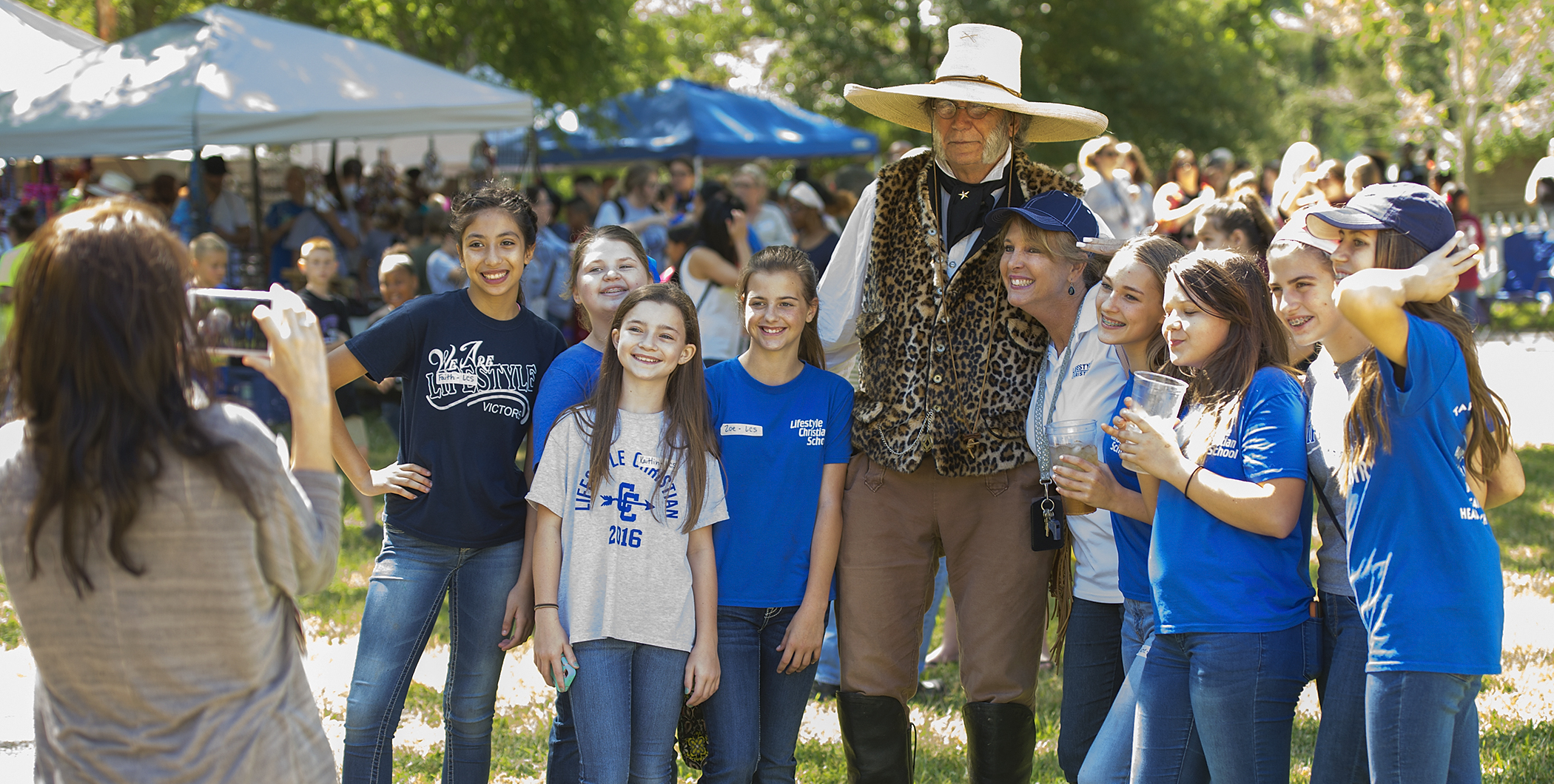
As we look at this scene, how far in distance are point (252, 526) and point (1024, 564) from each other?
85.5 inches

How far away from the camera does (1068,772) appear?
343 centimetres

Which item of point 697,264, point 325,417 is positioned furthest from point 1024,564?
point 697,264

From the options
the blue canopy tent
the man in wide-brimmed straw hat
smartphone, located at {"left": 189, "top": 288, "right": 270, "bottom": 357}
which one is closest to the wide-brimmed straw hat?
the man in wide-brimmed straw hat

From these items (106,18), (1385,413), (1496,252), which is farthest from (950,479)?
(1496,252)

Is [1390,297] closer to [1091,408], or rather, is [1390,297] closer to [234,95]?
[1091,408]

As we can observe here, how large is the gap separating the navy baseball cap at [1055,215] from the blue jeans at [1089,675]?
3.46ft

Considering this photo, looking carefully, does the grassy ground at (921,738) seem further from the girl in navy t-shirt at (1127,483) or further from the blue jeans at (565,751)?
the girl in navy t-shirt at (1127,483)

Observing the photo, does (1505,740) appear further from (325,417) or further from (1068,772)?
(325,417)

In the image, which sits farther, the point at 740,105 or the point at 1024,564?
the point at 740,105

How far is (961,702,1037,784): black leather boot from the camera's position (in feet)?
11.3

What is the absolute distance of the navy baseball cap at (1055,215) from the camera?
3.35m

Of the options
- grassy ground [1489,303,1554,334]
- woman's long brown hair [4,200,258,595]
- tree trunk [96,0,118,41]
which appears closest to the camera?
woman's long brown hair [4,200,258,595]

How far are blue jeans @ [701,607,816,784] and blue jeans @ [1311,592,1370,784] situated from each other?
1314 mm

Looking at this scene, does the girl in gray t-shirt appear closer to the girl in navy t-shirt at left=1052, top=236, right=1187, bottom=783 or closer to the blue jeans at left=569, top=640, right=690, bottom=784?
the blue jeans at left=569, top=640, right=690, bottom=784
